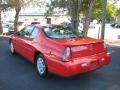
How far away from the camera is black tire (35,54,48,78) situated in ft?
20.5

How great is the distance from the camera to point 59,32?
681cm

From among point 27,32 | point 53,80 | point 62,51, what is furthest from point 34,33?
point 62,51

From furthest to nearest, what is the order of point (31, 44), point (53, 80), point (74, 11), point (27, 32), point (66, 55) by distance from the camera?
point (74, 11) → point (27, 32) → point (31, 44) → point (53, 80) → point (66, 55)

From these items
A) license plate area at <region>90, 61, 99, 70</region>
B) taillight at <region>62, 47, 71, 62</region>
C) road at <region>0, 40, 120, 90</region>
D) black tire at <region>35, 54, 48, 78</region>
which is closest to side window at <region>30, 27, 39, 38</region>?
black tire at <region>35, 54, 48, 78</region>

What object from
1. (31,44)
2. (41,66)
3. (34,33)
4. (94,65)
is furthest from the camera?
(34,33)

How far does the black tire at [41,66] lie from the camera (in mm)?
6250

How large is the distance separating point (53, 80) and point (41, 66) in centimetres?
54

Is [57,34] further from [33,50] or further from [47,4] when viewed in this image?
[47,4]

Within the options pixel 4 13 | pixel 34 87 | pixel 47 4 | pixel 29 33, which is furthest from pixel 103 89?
pixel 4 13

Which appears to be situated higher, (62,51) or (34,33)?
(34,33)

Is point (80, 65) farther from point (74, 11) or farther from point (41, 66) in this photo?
point (74, 11)

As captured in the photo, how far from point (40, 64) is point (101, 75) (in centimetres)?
175

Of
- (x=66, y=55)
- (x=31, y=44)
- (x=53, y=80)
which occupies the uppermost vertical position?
(x=31, y=44)

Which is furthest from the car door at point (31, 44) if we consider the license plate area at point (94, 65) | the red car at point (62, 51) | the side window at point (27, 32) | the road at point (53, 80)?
A: the license plate area at point (94, 65)
